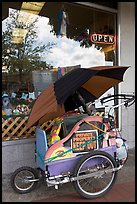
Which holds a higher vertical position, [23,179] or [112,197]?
[23,179]

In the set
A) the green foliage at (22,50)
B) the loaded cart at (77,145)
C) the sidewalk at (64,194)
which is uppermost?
the green foliage at (22,50)

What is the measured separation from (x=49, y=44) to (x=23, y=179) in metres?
3.05

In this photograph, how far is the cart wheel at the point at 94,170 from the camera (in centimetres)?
308

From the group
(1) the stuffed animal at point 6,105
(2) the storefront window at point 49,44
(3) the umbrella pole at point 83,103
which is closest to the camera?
(3) the umbrella pole at point 83,103

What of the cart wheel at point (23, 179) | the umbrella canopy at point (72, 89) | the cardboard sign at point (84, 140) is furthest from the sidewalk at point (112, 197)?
the umbrella canopy at point (72, 89)

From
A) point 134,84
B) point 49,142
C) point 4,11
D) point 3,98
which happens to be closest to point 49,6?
point 4,11

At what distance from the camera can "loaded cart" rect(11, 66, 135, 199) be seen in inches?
121

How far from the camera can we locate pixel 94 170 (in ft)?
10.7

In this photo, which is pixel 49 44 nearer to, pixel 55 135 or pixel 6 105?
pixel 6 105

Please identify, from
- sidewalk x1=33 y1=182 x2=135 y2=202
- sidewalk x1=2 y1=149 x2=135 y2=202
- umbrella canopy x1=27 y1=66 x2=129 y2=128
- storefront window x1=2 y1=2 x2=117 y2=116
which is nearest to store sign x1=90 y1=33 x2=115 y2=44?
storefront window x1=2 y1=2 x2=117 y2=116

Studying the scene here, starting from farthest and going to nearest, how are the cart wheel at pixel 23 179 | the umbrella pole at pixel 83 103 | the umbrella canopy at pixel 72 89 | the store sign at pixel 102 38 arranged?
the store sign at pixel 102 38 < the umbrella pole at pixel 83 103 < the cart wheel at pixel 23 179 < the umbrella canopy at pixel 72 89

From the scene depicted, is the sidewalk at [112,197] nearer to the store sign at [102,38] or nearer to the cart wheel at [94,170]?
the cart wheel at [94,170]

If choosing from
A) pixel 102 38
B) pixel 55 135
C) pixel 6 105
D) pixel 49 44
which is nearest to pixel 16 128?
pixel 6 105

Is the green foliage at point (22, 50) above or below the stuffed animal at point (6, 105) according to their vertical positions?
above
